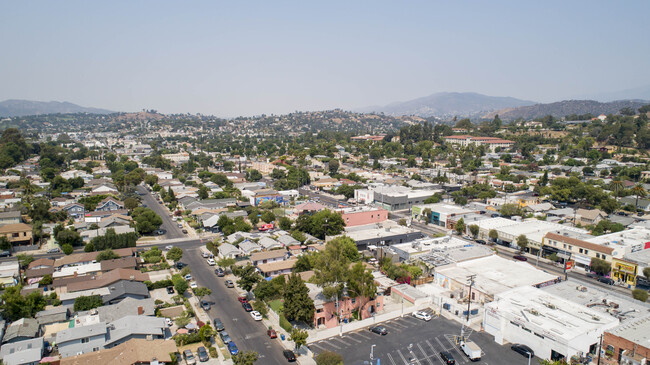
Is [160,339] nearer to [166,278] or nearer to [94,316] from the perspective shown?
[94,316]

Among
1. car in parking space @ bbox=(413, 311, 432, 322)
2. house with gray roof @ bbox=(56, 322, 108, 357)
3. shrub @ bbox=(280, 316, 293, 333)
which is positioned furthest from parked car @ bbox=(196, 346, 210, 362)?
car in parking space @ bbox=(413, 311, 432, 322)

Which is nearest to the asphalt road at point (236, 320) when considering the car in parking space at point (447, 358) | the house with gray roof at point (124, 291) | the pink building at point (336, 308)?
the pink building at point (336, 308)

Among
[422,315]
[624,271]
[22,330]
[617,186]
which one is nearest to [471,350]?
[422,315]

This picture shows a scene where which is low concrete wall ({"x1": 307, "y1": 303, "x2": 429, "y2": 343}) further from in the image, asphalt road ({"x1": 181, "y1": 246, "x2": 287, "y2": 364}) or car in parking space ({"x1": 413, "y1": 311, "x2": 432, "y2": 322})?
asphalt road ({"x1": 181, "y1": 246, "x2": 287, "y2": 364})

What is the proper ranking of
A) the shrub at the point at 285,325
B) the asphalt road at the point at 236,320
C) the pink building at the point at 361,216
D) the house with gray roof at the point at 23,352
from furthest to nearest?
the pink building at the point at 361,216, the shrub at the point at 285,325, the asphalt road at the point at 236,320, the house with gray roof at the point at 23,352

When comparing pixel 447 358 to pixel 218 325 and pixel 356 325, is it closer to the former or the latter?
pixel 356 325

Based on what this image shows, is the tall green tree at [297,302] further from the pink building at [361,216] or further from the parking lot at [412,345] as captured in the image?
the pink building at [361,216]
